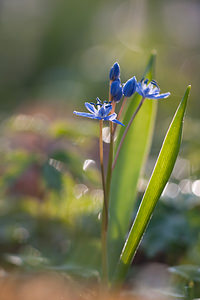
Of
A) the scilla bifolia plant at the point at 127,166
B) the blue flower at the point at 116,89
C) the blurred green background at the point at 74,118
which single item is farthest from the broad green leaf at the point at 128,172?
the blue flower at the point at 116,89

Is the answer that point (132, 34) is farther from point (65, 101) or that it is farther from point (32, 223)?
point (32, 223)

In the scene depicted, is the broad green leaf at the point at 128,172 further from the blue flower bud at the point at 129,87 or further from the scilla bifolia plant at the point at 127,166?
the blue flower bud at the point at 129,87

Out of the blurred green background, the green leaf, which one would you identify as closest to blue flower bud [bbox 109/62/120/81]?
the green leaf

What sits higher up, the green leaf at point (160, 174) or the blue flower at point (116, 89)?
the blue flower at point (116, 89)

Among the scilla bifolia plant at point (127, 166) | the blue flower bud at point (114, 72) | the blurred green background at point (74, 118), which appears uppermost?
the blue flower bud at point (114, 72)

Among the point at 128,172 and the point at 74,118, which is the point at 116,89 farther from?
the point at 74,118

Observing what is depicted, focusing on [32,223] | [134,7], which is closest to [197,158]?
[32,223]

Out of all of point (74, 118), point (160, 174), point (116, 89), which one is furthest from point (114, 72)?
point (74, 118)
